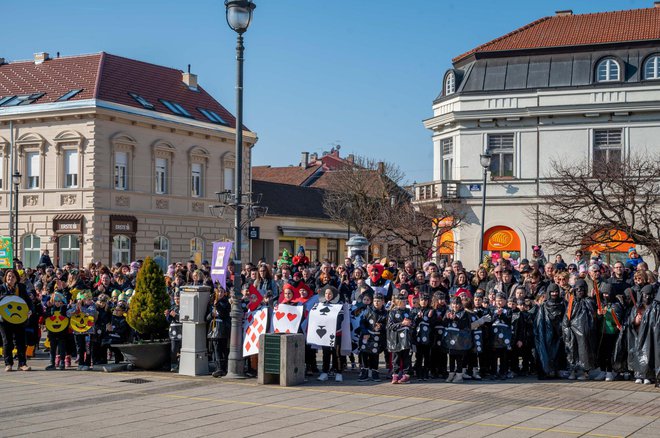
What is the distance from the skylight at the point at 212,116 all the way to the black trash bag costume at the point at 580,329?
3764 centimetres

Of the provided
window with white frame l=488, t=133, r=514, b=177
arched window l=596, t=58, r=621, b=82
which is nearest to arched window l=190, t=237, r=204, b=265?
window with white frame l=488, t=133, r=514, b=177

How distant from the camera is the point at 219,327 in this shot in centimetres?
1516

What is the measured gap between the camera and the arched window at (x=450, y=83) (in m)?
38.6

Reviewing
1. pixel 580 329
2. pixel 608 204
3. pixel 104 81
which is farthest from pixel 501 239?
pixel 580 329

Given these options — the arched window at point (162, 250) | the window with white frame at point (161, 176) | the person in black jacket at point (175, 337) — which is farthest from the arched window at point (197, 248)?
the person in black jacket at point (175, 337)

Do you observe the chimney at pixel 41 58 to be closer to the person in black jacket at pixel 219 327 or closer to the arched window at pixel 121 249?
the arched window at pixel 121 249

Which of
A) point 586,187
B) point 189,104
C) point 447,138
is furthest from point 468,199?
point 189,104

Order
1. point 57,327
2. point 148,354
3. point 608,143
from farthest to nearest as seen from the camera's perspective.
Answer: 1. point 608,143
2. point 57,327
3. point 148,354

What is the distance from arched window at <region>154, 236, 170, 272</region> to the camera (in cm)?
4475

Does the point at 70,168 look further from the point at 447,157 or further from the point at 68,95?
the point at 447,157

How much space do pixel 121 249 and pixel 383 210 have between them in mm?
13373

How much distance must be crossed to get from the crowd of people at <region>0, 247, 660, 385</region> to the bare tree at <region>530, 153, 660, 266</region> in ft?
46.7

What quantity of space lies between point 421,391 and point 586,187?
749 inches

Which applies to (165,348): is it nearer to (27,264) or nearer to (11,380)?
(11,380)
